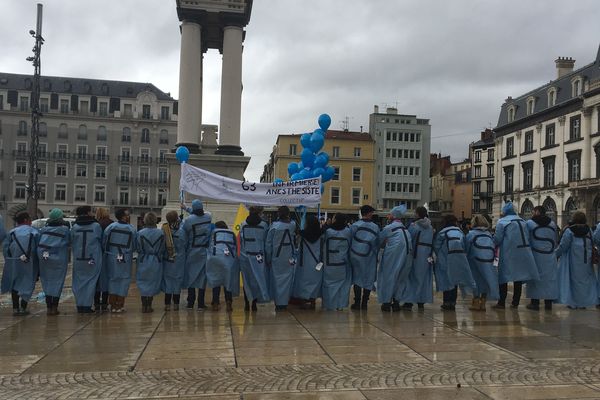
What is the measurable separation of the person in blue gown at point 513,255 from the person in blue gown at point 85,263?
7.32 m

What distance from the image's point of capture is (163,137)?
85875mm


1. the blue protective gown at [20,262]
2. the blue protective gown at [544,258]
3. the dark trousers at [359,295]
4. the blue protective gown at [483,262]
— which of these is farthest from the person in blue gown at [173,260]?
the blue protective gown at [544,258]

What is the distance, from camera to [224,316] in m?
9.84

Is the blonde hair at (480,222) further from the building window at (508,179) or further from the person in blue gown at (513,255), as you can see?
the building window at (508,179)

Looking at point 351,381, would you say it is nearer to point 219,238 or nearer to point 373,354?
point 373,354

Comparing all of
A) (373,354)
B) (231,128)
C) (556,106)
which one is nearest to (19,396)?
(373,354)

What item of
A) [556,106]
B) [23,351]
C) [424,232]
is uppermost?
[556,106]

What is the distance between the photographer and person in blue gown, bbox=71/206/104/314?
1016cm

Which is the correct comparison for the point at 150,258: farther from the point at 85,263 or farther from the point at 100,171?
the point at 100,171

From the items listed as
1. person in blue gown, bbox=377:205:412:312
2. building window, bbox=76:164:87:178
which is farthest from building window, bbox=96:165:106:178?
person in blue gown, bbox=377:205:412:312

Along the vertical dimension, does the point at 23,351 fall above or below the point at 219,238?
below

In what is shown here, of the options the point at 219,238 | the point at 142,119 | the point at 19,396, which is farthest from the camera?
the point at 142,119

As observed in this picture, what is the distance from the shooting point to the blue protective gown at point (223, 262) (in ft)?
33.9

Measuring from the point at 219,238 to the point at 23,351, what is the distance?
4049 millimetres
